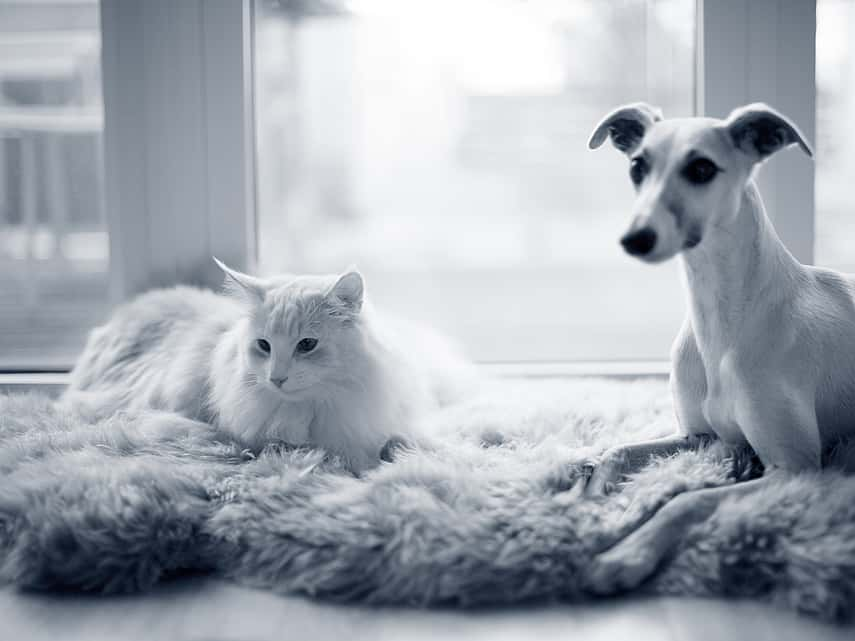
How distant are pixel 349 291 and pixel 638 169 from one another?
580mm

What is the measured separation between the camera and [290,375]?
4.78ft

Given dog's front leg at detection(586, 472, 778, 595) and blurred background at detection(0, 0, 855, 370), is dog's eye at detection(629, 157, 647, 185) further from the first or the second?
blurred background at detection(0, 0, 855, 370)

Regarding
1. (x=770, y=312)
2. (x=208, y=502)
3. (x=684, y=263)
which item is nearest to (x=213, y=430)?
(x=208, y=502)

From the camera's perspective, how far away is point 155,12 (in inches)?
79.2

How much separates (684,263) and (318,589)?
78 centimetres

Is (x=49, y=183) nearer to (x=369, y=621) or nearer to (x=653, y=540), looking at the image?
(x=369, y=621)

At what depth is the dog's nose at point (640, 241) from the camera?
111 centimetres

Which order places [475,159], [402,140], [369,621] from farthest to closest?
[475,159], [402,140], [369,621]

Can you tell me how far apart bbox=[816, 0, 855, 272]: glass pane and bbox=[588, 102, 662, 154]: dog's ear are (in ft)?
3.22

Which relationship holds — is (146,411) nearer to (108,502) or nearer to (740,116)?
(108,502)

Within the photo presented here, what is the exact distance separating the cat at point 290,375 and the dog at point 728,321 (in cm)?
45

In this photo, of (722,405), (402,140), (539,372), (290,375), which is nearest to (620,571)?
(722,405)

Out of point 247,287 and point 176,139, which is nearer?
point 247,287

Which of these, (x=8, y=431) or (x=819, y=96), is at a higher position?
(x=819, y=96)
